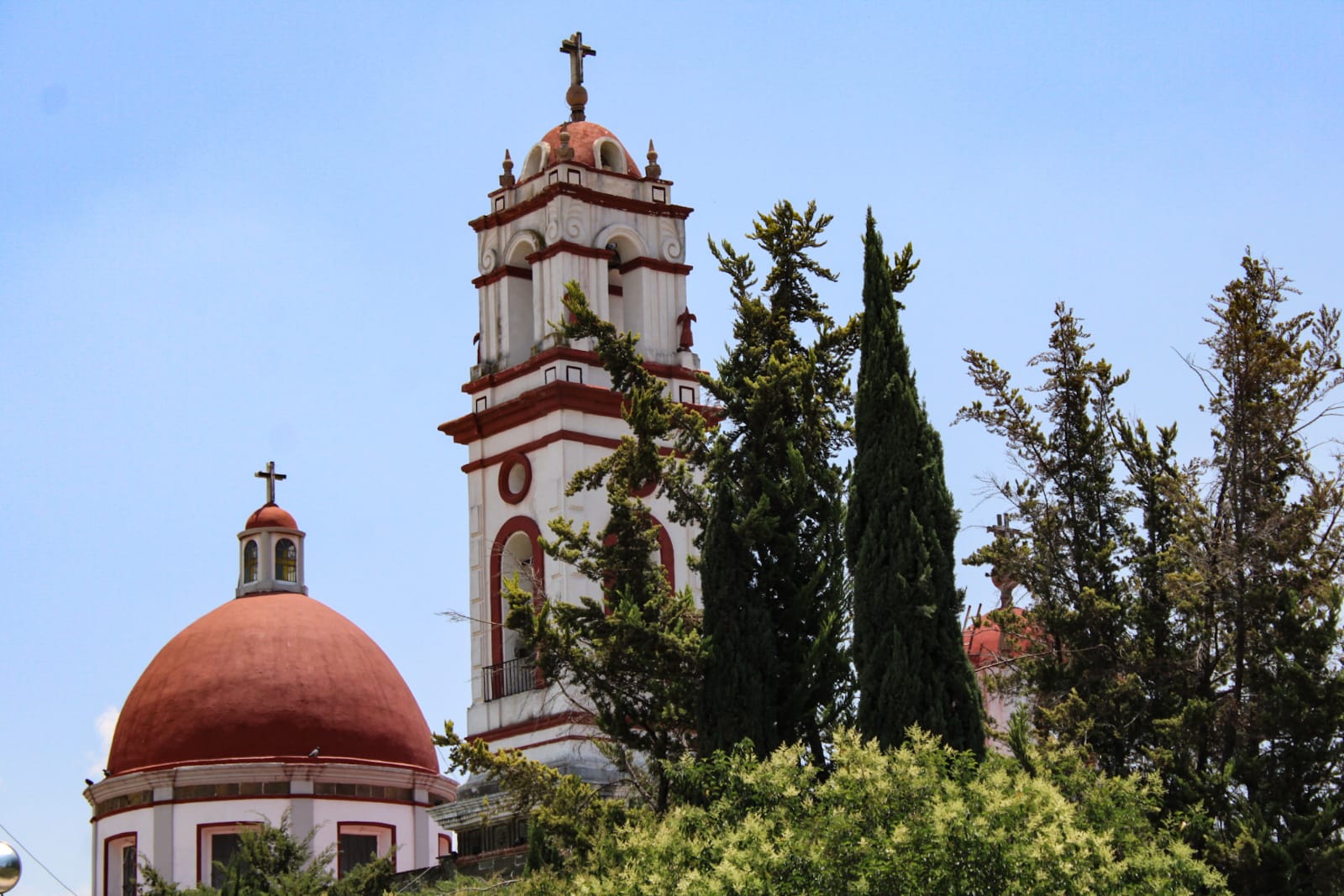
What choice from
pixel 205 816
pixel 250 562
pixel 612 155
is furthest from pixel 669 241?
pixel 250 562

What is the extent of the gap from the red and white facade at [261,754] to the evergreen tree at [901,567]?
18.1 m

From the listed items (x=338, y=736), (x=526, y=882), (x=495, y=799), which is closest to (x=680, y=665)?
(x=526, y=882)

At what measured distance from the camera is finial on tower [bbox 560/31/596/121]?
3322 centimetres

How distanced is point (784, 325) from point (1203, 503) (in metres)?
4.62

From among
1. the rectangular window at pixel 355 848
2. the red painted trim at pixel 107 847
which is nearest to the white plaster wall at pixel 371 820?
the rectangular window at pixel 355 848

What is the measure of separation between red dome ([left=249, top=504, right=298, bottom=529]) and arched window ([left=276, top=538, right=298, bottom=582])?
0.32 m

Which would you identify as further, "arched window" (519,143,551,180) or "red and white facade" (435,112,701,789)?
"arched window" (519,143,551,180)

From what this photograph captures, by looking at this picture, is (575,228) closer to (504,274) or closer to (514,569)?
(504,274)

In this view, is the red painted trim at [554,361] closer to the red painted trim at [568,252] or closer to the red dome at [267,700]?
the red painted trim at [568,252]

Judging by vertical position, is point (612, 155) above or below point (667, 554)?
above

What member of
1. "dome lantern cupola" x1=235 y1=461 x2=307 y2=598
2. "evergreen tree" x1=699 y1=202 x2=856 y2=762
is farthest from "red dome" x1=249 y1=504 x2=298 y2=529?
"evergreen tree" x1=699 y1=202 x2=856 y2=762

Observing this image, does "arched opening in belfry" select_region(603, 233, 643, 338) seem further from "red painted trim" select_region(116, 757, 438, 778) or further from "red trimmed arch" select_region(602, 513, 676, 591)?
"red painted trim" select_region(116, 757, 438, 778)

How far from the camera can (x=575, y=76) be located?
33500mm

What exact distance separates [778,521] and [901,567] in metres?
2.01
